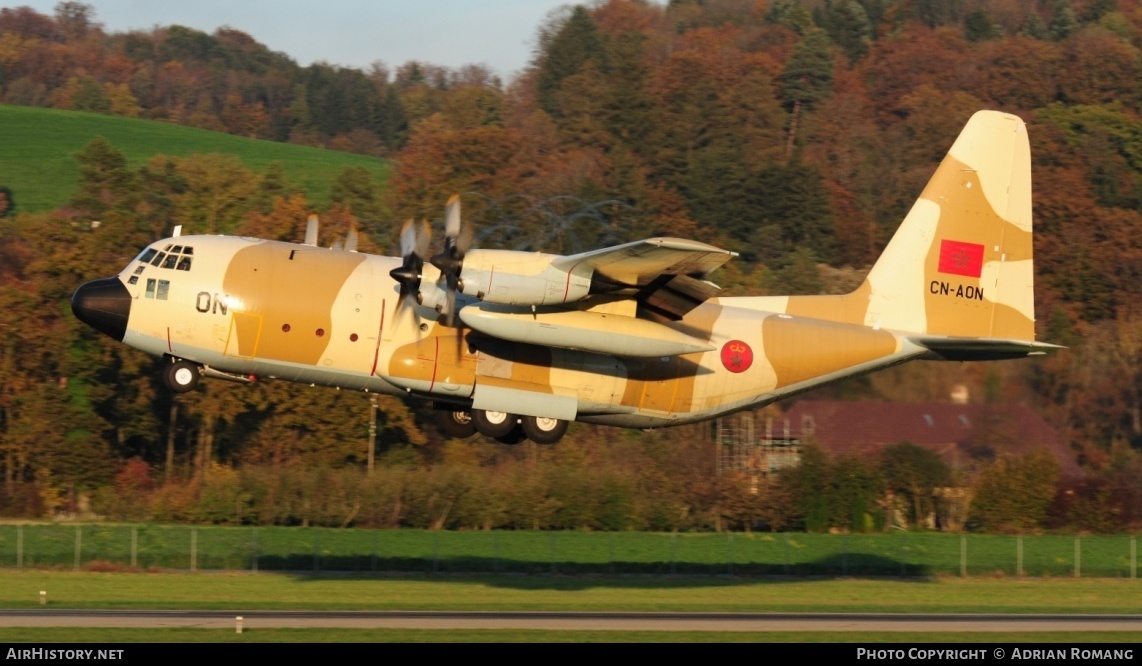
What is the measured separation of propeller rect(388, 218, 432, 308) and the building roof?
76.9 ft

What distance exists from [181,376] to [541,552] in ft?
61.6

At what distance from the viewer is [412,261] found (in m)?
23.5

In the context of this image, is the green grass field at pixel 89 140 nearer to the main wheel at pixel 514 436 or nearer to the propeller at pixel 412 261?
the main wheel at pixel 514 436

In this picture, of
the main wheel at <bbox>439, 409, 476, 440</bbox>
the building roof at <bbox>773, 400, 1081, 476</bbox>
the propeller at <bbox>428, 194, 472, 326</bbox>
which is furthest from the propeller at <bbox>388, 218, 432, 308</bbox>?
the building roof at <bbox>773, 400, 1081, 476</bbox>

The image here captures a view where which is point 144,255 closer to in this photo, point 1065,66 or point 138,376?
point 138,376

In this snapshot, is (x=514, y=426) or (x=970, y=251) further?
(x=970, y=251)

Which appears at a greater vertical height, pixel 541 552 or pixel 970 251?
pixel 970 251

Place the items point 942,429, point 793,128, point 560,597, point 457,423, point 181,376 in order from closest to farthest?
point 181,376, point 457,423, point 560,597, point 942,429, point 793,128

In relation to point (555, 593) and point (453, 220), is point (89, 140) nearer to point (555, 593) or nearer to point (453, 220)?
point (555, 593)

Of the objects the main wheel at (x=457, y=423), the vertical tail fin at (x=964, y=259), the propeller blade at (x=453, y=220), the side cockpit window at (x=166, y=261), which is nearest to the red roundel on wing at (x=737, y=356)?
the vertical tail fin at (x=964, y=259)

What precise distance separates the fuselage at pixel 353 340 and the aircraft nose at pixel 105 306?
73 mm

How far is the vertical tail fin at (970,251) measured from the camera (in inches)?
1062

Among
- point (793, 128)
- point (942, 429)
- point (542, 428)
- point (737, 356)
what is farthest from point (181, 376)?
point (793, 128)
